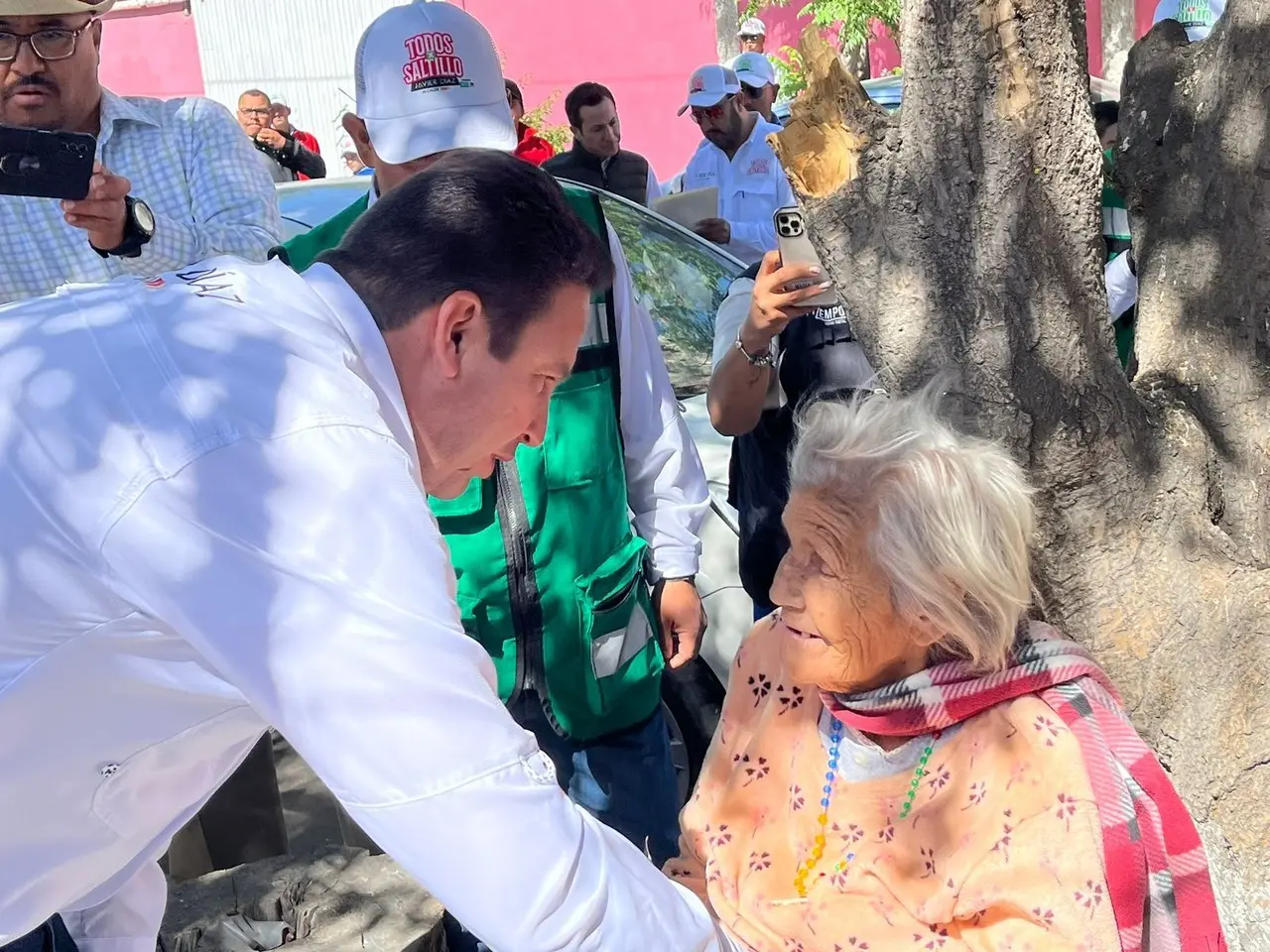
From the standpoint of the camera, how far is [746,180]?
748 cm

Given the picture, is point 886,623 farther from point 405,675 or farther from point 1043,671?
point 405,675

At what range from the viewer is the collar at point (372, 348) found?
54.6 inches

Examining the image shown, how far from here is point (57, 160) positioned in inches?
90.0

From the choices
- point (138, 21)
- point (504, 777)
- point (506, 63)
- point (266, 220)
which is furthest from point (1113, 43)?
point (504, 777)

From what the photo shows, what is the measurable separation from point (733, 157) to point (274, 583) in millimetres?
6828

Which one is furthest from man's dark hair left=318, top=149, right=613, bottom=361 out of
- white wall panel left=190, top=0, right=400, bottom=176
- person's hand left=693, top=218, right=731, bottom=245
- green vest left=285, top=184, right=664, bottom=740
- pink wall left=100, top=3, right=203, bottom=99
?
pink wall left=100, top=3, right=203, bottom=99

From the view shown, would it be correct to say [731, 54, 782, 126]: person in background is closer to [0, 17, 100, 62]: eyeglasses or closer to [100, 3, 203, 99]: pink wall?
[0, 17, 100, 62]: eyeglasses

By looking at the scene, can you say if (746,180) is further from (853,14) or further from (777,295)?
(853,14)

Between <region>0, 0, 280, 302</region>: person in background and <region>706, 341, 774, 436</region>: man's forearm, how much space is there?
3.34ft

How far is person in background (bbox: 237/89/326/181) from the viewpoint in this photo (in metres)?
9.20

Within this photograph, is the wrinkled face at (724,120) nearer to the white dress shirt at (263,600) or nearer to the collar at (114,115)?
the collar at (114,115)

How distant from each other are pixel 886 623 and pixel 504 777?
3.39 ft

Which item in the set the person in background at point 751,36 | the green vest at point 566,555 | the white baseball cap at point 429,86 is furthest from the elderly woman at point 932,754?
the person in background at point 751,36

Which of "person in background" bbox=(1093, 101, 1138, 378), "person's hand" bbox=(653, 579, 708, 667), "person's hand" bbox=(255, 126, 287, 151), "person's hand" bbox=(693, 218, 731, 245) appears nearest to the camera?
"person's hand" bbox=(653, 579, 708, 667)
